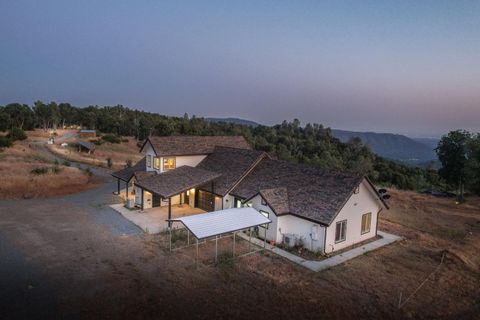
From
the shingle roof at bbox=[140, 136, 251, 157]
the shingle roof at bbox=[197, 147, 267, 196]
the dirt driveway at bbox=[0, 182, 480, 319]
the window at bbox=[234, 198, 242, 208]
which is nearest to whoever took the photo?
the dirt driveway at bbox=[0, 182, 480, 319]

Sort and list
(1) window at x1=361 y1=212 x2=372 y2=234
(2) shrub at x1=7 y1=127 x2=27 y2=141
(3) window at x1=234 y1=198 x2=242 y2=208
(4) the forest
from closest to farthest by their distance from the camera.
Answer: (1) window at x1=361 y1=212 x2=372 y2=234, (3) window at x1=234 y1=198 x2=242 y2=208, (2) shrub at x1=7 y1=127 x2=27 y2=141, (4) the forest

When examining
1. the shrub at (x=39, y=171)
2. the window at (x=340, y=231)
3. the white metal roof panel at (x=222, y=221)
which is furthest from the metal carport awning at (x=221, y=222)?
the shrub at (x=39, y=171)

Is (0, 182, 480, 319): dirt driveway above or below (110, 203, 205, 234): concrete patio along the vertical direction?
below

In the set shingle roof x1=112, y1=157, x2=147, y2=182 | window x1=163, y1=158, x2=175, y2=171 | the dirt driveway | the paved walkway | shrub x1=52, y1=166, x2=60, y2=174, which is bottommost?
the dirt driveway

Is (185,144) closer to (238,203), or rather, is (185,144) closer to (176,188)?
(176,188)

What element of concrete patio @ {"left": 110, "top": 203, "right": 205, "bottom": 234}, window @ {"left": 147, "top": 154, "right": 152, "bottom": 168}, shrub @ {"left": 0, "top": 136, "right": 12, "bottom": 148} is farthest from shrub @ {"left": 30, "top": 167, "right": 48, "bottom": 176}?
shrub @ {"left": 0, "top": 136, "right": 12, "bottom": 148}

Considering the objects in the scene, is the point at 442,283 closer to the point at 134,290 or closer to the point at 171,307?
the point at 171,307

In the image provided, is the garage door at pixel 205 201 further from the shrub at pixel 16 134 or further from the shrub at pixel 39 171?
the shrub at pixel 16 134

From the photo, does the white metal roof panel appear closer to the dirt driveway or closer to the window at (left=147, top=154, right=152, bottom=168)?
the dirt driveway
